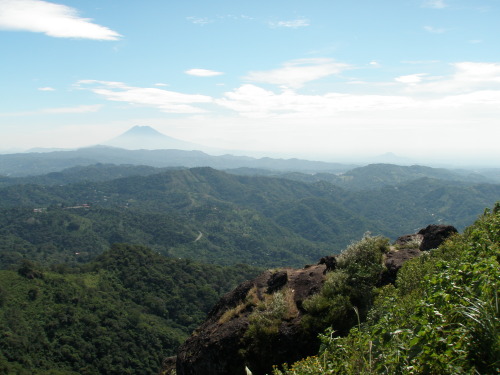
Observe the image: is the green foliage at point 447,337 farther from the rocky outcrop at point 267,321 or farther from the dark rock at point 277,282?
the dark rock at point 277,282

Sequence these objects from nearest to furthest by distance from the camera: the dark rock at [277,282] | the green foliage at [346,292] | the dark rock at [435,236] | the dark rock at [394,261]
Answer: the green foliage at [346,292], the dark rock at [394,261], the dark rock at [435,236], the dark rock at [277,282]

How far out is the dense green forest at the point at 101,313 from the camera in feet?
191

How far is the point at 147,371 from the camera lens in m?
59.3

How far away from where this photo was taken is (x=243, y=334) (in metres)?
12.4

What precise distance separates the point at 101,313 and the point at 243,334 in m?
70.6

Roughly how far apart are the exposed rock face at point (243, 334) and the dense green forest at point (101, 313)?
51475 mm

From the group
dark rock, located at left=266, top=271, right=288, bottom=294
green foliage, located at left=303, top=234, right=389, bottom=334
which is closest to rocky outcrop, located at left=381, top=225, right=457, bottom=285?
green foliage, located at left=303, top=234, right=389, bottom=334

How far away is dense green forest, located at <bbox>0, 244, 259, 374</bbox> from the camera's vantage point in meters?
58.1

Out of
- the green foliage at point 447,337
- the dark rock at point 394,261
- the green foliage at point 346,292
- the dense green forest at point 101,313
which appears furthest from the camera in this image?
the dense green forest at point 101,313

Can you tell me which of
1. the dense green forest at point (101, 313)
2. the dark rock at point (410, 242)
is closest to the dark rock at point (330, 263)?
the dark rock at point (410, 242)

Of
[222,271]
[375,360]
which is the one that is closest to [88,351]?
[222,271]

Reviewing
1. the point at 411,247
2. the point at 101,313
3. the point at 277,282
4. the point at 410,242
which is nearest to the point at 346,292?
the point at 277,282

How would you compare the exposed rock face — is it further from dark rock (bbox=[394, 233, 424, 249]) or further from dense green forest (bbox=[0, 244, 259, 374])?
dense green forest (bbox=[0, 244, 259, 374])

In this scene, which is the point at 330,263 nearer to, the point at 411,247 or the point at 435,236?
the point at 411,247
